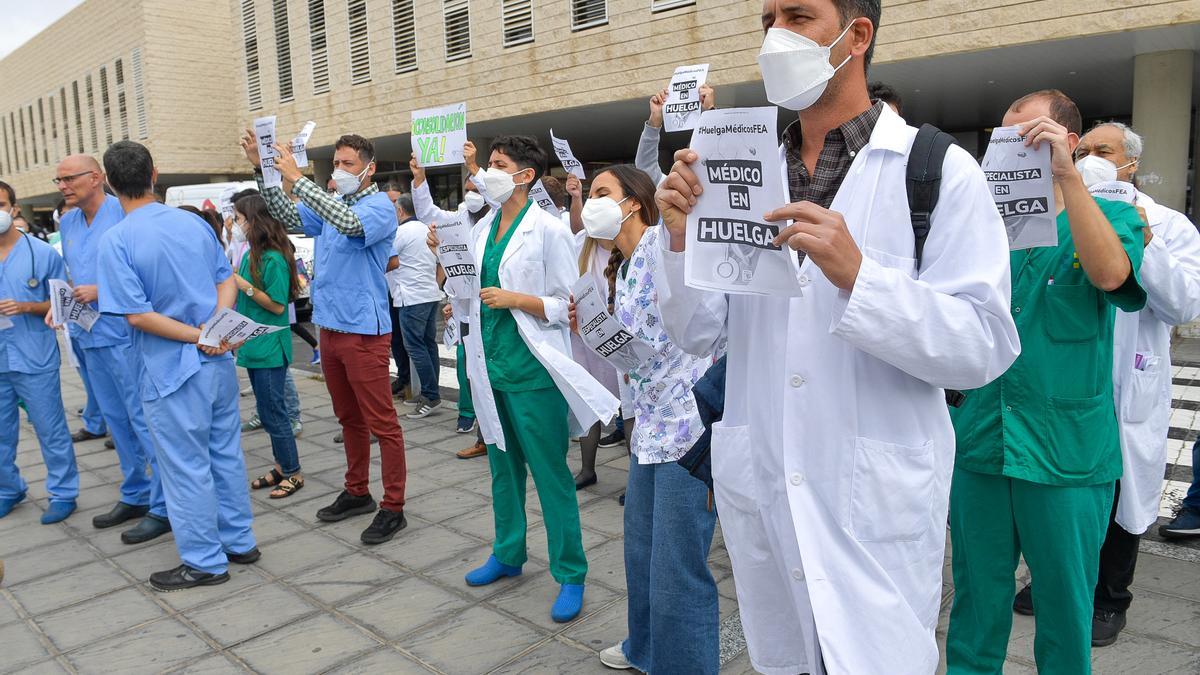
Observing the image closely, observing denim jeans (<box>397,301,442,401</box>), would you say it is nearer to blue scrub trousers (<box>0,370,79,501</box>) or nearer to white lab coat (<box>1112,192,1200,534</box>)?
blue scrub trousers (<box>0,370,79,501</box>)

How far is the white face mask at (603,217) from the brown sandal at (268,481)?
389 centimetres

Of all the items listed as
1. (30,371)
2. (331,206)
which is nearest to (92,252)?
(30,371)

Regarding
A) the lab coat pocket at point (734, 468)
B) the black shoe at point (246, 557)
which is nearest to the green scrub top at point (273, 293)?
the black shoe at point (246, 557)

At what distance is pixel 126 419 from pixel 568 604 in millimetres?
3752

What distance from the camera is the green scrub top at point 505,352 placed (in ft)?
12.8

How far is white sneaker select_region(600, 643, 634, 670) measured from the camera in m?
3.31

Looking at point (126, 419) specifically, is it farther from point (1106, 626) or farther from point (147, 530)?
point (1106, 626)

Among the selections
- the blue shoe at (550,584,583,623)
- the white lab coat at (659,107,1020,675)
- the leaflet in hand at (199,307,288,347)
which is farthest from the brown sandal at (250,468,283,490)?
the white lab coat at (659,107,1020,675)

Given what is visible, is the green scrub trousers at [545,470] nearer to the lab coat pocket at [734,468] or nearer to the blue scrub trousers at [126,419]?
the lab coat pocket at [734,468]

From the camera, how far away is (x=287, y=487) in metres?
5.88

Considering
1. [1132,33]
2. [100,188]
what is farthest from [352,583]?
[1132,33]

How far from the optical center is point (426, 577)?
434 centimetres

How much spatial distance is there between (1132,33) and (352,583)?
38.1 ft

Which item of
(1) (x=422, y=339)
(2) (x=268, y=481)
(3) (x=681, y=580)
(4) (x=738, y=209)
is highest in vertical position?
(4) (x=738, y=209)
